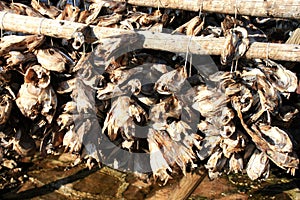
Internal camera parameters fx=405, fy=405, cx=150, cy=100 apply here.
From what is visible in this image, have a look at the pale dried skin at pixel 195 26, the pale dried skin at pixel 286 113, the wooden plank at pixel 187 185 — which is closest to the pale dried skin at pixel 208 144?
the pale dried skin at pixel 286 113

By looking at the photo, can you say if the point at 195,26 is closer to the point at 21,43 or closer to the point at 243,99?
the point at 243,99

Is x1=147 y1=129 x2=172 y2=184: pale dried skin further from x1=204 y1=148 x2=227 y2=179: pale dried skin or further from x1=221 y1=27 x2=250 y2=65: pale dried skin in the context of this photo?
x1=221 y1=27 x2=250 y2=65: pale dried skin

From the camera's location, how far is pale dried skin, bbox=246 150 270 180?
1381 mm

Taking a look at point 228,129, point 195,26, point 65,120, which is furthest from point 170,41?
point 65,120

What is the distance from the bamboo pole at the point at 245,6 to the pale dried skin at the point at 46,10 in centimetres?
36

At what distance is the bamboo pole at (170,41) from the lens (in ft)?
4.13

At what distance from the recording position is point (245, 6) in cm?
129

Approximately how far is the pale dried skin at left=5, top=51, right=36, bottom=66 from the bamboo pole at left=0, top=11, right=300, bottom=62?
0.08 m

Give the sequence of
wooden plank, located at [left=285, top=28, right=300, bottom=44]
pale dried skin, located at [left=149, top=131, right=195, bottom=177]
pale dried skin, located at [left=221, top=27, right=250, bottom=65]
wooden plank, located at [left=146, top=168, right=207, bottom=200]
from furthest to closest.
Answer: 1. wooden plank, located at [left=146, top=168, right=207, bottom=200]
2. wooden plank, located at [left=285, top=28, right=300, bottom=44]
3. pale dried skin, located at [left=149, top=131, right=195, bottom=177]
4. pale dried skin, located at [left=221, top=27, right=250, bottom=65]

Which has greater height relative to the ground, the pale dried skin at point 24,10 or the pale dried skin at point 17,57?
the pale dried skin at point 24,10

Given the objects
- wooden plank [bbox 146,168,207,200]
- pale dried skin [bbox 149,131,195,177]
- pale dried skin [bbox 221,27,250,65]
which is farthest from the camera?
wooden plank [bbox 146,168,207,200]

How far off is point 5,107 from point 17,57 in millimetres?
Result: 186

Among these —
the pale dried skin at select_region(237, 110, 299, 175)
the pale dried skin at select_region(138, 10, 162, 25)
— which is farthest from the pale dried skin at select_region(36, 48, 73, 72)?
the pale dried skin at select_region(237, 110, 299, 175)

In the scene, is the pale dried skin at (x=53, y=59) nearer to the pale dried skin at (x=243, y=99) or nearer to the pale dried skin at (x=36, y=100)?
the pale dried skin at (x=36, y=100)
